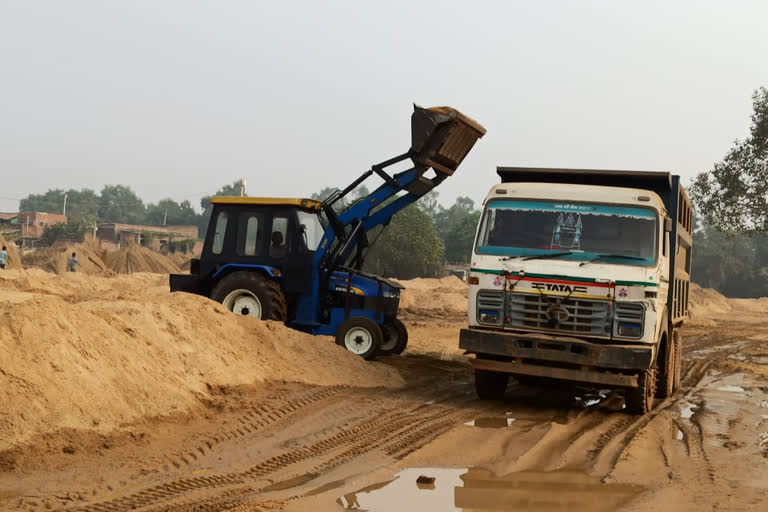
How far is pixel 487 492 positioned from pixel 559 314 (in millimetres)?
4049

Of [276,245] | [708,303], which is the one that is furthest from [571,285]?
[708,303]

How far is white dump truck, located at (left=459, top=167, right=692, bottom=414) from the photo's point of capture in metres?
→ 10.1

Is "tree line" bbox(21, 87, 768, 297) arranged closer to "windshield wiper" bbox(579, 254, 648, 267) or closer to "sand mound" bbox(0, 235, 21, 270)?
"windshield wiper" bbox(579, 254, 648, 267)

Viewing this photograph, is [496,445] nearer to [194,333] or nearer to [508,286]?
[508,286]

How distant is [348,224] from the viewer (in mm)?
15102

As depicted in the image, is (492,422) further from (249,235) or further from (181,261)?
(181,261)

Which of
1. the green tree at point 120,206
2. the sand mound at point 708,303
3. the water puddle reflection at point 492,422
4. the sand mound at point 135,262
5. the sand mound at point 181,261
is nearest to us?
the water puddle reflection at point 492,422

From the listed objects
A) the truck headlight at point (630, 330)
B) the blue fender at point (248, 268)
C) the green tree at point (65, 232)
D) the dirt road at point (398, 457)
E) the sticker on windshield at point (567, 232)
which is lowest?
the dirt road at point (398, 457)

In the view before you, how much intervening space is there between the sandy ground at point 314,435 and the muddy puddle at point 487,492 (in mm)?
27

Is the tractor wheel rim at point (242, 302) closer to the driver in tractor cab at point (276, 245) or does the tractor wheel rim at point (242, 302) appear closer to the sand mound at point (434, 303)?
the driver in tractor cab at point (276, 245)

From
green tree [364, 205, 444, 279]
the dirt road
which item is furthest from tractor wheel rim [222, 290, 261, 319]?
green tree [364, 205, 444, 279]

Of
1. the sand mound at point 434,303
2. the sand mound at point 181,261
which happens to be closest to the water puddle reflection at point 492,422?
the sand mound at point 434,303

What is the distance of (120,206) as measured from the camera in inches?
5128

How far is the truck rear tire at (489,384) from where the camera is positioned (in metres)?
11.4
